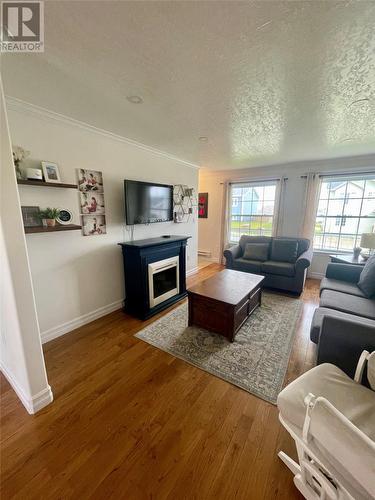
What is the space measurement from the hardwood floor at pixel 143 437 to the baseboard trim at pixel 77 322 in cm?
35

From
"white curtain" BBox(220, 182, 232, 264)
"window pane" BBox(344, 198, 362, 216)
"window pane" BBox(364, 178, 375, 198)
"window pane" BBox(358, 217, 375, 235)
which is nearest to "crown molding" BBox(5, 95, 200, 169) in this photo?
"white curtain" BBox(220, 182, 232, 264)

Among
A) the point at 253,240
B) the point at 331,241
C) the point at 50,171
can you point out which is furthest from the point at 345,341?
the point at 331,241

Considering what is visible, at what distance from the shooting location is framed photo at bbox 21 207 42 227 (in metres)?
1.92

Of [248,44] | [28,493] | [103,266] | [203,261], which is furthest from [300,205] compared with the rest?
[28,493]

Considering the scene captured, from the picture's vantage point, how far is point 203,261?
564 cm

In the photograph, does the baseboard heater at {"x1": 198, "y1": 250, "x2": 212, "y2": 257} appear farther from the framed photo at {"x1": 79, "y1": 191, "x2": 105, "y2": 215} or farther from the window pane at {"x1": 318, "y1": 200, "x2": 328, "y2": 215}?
the framed photo at {"x1": 79, "y1": 191, "x2": 105, "y2": 215}

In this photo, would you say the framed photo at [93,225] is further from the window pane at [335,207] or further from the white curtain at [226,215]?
the window pane at [335,207]

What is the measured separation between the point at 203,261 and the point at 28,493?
485 centimetres

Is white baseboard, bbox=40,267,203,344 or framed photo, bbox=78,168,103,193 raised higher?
framed photo, bbox=78,168,103,193

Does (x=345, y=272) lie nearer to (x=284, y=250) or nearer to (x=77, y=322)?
(x=284, y=250)

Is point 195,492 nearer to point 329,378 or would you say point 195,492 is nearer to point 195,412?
point 195,412

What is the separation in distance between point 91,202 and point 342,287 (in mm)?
3236

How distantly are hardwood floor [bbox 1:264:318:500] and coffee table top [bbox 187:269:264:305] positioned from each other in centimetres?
75

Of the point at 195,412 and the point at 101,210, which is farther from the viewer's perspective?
the point at 101,210
